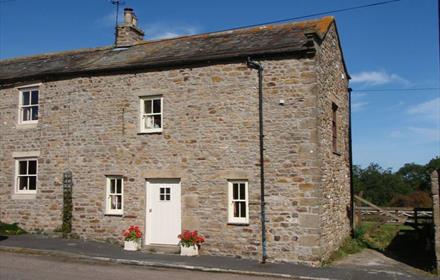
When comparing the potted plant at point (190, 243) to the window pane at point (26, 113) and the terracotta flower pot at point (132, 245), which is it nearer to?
the terracotta flower pot at point (132, 245)

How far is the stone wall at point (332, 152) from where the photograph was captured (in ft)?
45.0

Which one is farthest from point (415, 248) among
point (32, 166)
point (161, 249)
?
point (32, 166)

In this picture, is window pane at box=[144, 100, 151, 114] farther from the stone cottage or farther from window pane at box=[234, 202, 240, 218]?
window pane at box=[234, 202, 240, 218]

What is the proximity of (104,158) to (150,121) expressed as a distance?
2013 mm

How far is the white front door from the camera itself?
577 inches

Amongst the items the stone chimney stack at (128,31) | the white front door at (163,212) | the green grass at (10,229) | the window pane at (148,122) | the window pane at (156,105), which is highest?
the stone chimney stack at (128,31)

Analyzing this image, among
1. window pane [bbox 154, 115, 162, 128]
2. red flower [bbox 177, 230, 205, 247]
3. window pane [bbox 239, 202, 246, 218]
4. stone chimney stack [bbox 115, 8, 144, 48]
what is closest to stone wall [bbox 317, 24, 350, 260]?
window pane [bbox 239, 202, 246, 218]

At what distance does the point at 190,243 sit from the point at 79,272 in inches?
143

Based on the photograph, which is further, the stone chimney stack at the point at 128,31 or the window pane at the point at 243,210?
the stone chimney stack at the point at 128,31

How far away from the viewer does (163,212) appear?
48.6 feet

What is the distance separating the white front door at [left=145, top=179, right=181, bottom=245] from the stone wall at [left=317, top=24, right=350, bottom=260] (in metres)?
4.47

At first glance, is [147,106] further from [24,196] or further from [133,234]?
[24,196]

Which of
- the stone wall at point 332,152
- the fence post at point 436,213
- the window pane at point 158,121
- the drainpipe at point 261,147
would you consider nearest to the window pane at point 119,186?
the window pane at point 158,121

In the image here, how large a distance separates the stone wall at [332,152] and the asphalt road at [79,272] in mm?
3856
